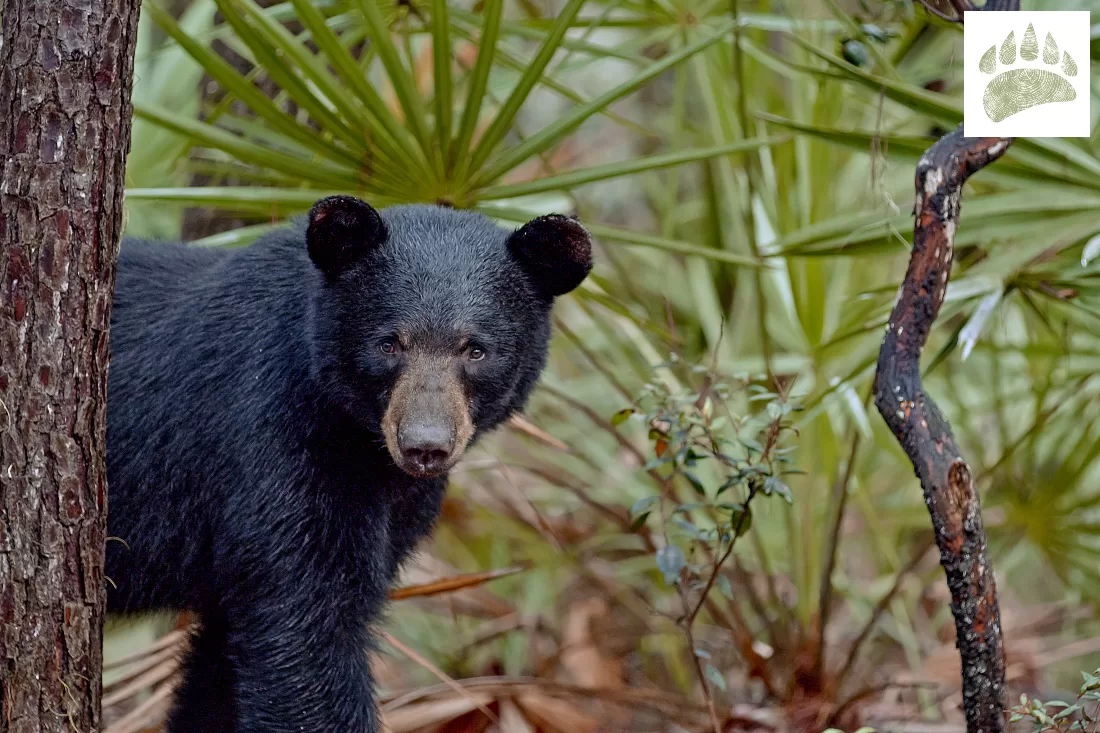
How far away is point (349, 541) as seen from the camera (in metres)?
3.01

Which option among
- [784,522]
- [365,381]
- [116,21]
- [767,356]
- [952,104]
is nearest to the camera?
[116,21]

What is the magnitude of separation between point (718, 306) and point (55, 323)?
3.50 metres

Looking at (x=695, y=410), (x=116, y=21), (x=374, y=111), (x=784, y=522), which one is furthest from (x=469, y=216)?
(x=784, y=522)

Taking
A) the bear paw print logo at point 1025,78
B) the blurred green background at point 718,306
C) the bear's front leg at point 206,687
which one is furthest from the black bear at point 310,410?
the bear paw print logo at point 1025,78

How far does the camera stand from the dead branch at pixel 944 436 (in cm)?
255

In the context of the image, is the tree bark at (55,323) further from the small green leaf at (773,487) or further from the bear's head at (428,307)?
the small green leaf at (773,487)

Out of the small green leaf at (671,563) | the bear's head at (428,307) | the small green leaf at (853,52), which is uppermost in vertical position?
the small green leaf at (853,52)

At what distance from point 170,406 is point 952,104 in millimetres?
2487

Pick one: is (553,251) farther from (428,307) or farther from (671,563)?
(671,563)

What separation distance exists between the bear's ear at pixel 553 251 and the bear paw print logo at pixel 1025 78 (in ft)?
3.58

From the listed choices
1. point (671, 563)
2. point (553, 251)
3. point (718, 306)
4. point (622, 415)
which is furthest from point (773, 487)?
point (718, 306)

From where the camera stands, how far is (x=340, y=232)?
9.71 feet

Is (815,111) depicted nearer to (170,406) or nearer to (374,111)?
(374,111)

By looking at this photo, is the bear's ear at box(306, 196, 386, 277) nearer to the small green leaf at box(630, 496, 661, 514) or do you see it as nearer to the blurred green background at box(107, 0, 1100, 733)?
the blurred green background at box(107, 0, 1100, 733)
